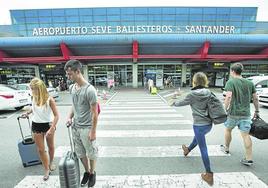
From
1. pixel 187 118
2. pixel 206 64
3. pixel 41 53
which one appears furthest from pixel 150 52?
pixel 187 118

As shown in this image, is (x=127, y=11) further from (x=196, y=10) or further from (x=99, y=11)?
(x=196, y=10)

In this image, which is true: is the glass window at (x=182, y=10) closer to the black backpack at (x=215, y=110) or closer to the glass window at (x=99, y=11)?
the glass window at (x=99, y=11)

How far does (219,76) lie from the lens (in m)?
24.4

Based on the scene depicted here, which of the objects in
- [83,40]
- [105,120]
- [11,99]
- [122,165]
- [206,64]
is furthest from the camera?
[206,64]

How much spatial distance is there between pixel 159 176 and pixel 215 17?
36222 millimetres

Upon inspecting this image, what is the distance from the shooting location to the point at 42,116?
326cm

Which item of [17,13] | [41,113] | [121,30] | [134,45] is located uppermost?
[17,13]

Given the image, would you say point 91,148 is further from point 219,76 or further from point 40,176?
point 219,76

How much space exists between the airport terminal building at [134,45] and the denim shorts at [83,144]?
1756 centimetres

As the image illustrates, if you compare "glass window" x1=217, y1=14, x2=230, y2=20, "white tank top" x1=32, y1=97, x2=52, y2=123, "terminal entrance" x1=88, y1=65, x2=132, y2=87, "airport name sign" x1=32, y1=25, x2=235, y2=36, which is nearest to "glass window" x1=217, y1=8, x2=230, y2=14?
"glass window" x1=217, y1=14, x2=230, y2=20

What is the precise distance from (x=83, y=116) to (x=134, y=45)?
18348mm

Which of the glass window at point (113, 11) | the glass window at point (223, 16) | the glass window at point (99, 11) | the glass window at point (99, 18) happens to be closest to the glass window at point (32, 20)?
the glass window at point (99, 18)

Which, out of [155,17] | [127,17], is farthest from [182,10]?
[127,17]

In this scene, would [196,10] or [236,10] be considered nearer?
[196,10]
